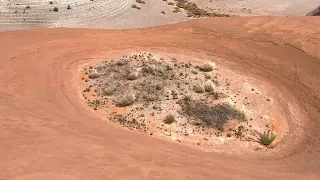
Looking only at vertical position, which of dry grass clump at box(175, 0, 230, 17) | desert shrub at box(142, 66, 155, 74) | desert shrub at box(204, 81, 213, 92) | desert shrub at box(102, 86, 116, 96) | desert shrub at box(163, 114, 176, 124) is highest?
dry grass clump at box(175, 0, 230, 17)

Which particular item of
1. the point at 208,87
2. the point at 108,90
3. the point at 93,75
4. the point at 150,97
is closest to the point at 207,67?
the point at 208,87

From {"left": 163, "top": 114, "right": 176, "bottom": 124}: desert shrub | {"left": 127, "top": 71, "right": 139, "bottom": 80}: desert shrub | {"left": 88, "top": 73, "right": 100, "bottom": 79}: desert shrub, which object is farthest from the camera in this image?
{"left": 88, "top": 73, "right": 100, "bottom": 79}: desert shrub

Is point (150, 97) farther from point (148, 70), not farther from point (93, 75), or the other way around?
point (93, 75)

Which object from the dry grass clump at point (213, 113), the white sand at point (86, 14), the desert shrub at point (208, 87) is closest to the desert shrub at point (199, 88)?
the desert shrub at point (208, 87)

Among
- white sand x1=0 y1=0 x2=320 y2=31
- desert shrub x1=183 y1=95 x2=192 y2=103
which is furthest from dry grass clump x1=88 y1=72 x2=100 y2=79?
white sand x1=0 y1=0 x2=320 y2=31

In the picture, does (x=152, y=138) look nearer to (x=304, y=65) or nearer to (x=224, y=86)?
(x=224, y=86)

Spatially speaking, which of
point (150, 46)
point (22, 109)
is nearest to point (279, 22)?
point (150, 46)

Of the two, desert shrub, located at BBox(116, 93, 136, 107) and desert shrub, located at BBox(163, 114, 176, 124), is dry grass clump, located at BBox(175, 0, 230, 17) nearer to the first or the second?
desert shrub, located at BBox(116, 93, 136, 107)
